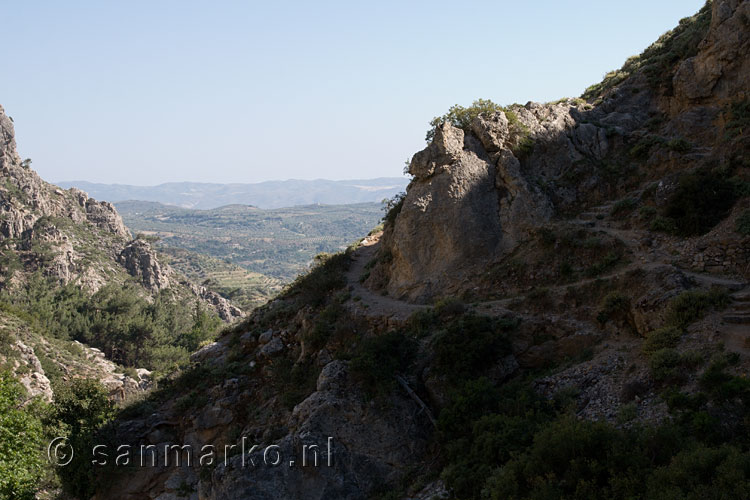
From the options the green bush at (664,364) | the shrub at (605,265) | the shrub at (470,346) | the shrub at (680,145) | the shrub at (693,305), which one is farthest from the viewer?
the shrub at (680,145)

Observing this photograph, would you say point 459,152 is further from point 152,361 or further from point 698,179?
point 152,361

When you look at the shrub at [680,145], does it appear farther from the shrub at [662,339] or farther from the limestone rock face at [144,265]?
the limestone rock face at [144,265]

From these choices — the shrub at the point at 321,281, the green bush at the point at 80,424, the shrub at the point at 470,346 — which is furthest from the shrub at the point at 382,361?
the green bush at the point at 80,424

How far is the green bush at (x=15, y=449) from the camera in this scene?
1752cm

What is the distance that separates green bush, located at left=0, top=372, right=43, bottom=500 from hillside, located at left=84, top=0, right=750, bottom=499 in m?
2.95

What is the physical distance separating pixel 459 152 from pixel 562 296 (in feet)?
27.1

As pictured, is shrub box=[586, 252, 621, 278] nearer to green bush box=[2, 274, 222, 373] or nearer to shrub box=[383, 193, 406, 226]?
shrub box=[383, 193, 406, 226]

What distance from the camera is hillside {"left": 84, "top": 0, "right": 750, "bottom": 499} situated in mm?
11938

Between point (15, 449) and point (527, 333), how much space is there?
16.9 m

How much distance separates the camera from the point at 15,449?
18.5 meters

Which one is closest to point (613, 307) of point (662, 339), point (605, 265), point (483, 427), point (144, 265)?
point (605, 265)

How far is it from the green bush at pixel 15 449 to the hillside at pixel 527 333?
2.95 m

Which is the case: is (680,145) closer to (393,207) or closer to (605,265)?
(605,265)

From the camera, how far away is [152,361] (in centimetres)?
6147
